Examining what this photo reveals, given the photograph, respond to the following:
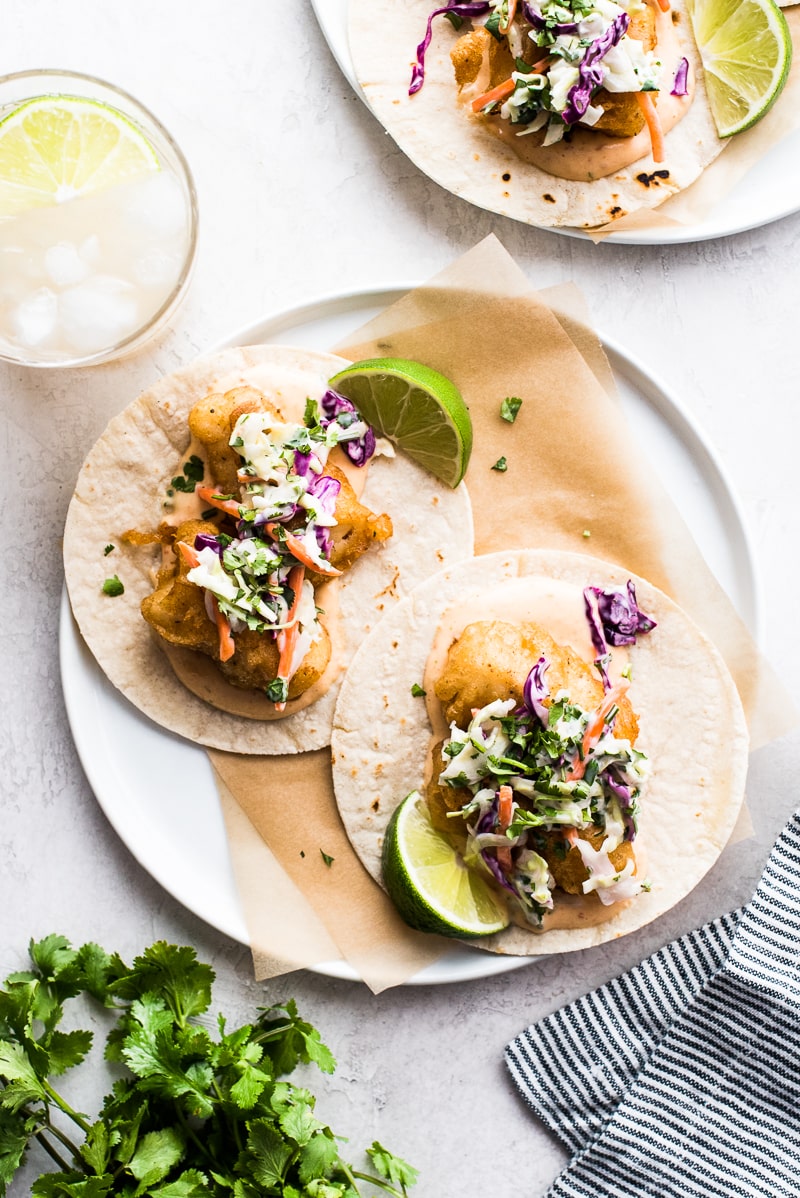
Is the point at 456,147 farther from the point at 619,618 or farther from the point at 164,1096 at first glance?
the point at 164,1096

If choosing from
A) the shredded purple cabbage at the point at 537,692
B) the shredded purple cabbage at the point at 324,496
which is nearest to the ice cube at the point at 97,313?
the shredded purple cabbage at the point at 324,496

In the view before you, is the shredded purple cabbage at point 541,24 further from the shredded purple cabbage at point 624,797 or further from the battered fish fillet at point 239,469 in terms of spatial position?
the shredded purple cabbage at point 624,797

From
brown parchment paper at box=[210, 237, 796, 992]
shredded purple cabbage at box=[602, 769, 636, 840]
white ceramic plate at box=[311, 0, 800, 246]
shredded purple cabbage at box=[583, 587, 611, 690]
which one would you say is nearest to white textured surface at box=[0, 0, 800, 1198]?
white ceramic plate at box=[311, 0, 800, 246]

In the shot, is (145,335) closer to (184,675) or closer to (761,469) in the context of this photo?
(184,675)

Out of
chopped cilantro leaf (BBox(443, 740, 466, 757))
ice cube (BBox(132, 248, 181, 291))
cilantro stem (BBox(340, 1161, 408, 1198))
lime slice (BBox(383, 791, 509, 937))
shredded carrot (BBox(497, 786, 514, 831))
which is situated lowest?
cilantro stem (BBox(340, 1161, 408, 1198))

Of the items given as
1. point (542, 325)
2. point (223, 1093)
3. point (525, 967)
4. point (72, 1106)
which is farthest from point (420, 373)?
point (72, 1106)

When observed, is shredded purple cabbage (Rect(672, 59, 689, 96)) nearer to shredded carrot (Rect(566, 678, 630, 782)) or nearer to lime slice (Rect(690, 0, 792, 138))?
lime slice (Rect(690, 0, 792, 138))
